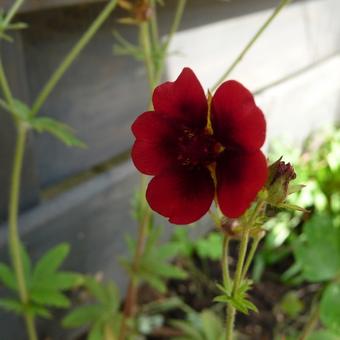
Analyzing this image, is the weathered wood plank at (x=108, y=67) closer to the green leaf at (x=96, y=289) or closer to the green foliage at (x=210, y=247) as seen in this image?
the green leaf at (x=96, y=289)

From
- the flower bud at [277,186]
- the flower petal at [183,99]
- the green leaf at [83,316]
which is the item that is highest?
the flower petal at [183,99]

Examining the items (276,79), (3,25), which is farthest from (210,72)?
(3,25)

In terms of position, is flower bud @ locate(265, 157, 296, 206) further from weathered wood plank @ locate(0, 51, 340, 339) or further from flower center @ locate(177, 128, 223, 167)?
weathered wood plank @ locate(0, 51, 340, 339)

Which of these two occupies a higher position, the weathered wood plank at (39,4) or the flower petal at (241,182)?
the weathered wood plank at (39,4)

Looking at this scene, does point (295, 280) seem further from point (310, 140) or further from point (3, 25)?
point (3, 25)

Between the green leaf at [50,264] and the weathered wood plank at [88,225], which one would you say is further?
the weathered wood plank at [88,225]

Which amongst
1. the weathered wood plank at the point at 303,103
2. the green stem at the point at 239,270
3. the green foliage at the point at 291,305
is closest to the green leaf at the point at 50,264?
the green stem at the point at 239,270

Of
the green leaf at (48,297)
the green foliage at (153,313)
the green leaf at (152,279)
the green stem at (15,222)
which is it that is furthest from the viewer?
the green foliage at (153,313)

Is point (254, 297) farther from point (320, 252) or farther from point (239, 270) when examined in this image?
point (239, 270)
